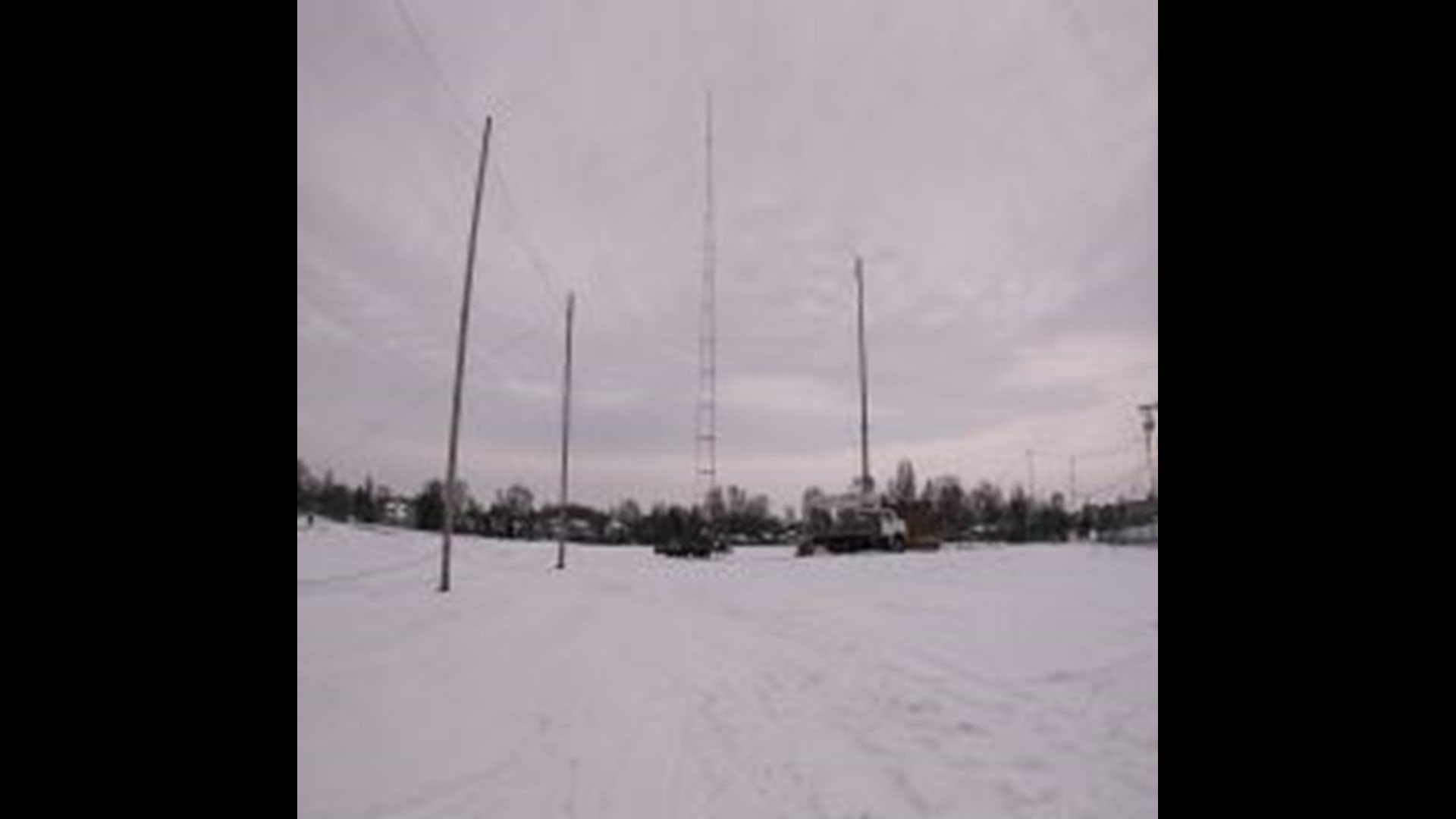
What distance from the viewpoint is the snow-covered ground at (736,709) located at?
561cm

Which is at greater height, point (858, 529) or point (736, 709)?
point (736, 709)

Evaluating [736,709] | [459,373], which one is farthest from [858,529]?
[736,709]

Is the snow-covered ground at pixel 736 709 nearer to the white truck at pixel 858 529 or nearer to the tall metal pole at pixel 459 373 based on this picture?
the tall metal pole at pixel 459 373

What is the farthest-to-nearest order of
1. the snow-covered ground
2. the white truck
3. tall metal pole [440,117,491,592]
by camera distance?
the white truck → tall metal pole [440,117,491,592] → the snow-covered ground

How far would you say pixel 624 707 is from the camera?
816cm

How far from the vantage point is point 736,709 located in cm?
799

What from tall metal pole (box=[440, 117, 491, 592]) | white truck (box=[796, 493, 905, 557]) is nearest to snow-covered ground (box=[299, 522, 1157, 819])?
tall metal pole (box=[440, 117, 491, 592])

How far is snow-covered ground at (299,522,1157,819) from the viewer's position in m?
5.61

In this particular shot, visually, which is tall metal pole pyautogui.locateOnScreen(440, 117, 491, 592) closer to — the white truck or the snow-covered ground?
the snow-covered ground

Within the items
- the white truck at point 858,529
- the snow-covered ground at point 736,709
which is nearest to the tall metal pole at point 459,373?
the snow-covered ground at point 736,709

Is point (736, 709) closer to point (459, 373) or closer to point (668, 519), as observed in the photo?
point (459, 373)

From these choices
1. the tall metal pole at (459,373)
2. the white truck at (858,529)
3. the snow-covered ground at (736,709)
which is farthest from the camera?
the white truck at (858,529)

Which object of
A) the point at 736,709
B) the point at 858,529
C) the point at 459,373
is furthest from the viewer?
the point at 858,529
